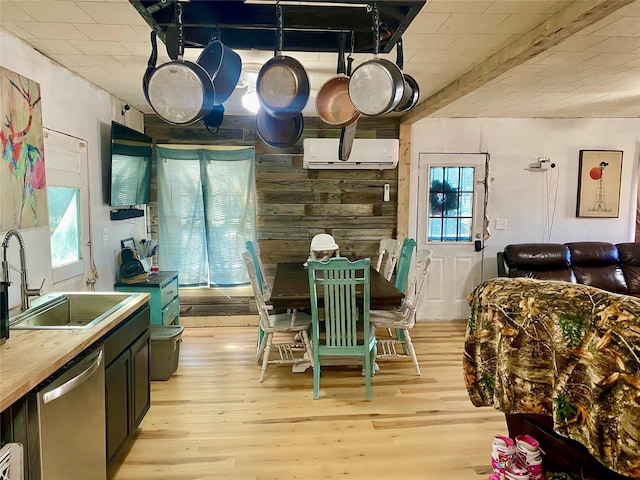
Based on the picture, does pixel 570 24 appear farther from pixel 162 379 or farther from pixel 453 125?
pixel 162 379

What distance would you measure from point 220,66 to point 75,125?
1.81m

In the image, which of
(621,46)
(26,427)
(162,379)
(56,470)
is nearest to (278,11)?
(26,427)

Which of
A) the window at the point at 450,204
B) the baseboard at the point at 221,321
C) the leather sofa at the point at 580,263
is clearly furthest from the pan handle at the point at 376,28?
the baseboard at the point at 221,321

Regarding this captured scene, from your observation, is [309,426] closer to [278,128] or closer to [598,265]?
[278,128]

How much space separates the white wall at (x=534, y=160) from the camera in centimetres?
482

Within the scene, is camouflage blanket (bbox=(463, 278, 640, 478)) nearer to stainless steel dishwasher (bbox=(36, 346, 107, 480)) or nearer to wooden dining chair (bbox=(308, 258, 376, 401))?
wooden dining chair (bbox=(308, 258, 376, 401))

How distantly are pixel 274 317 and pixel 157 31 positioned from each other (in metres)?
2.35

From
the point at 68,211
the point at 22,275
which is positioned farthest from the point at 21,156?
the point at 68,211

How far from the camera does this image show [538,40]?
7.23ft

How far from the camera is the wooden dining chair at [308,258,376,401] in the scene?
2.89m

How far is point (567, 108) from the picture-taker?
432cm

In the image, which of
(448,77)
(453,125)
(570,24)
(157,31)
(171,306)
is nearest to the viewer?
(157,31)

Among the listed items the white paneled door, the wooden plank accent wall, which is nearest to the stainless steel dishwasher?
the wooden plank accent wall

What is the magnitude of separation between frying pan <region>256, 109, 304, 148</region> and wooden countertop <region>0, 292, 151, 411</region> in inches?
48.2
